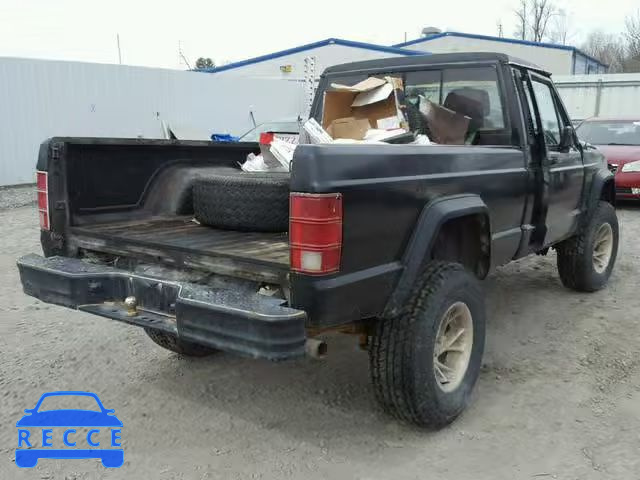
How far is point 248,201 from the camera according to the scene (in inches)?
133

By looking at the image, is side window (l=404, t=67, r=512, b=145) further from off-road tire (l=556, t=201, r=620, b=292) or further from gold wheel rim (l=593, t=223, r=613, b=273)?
gold wheel rim (l=593, t=223, r=613, b=273)

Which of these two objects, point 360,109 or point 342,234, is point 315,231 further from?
point 360,109

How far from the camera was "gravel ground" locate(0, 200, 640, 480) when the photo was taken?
2850 mm

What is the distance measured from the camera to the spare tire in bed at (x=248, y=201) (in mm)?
3301

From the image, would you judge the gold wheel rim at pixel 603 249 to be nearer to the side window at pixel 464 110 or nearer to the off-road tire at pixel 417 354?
the side window at pixel 464 110

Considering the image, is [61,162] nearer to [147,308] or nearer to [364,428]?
[147,308]

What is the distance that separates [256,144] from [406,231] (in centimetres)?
221

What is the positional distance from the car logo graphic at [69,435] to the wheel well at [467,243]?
1933mm

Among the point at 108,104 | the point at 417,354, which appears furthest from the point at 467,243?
the point at 108,104

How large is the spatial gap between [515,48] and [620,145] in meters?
20.4

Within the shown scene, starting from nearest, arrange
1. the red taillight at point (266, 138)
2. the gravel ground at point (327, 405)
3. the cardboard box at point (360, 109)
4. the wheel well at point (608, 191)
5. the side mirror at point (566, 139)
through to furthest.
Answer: the gravel ground at point (327, 405) < the cardboard box at point (360, 109) < the red taillight at point (266, 138) < the side mirror at point (566, 139) < the wheel well at point (608, 191)

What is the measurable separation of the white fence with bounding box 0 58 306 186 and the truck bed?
33.1 ft

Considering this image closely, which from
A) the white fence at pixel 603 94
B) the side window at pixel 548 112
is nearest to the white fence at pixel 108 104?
the white fence at pixel 603 94

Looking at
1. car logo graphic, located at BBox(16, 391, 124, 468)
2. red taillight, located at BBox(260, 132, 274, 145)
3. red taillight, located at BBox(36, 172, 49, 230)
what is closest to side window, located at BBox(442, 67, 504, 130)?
red taillight, located at BBox(260, 132, 274, 145)
